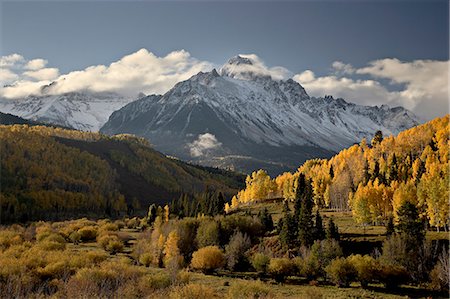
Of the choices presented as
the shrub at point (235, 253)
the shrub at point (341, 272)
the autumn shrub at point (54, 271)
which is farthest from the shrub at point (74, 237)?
the shrub at point (341, 272)

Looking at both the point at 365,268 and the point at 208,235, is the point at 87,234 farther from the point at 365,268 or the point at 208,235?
the point at 365,268

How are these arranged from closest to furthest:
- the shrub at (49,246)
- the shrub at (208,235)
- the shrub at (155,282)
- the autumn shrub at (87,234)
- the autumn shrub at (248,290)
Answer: the autumn shrub at (248,290)
the shrub at (155,282)
the shrub at (49,246)
the shrub at (208,235)
the autumn shrub at (87,234)

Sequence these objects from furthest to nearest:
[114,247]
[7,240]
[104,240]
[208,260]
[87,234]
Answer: [87,234], [104,240], [114,247], [7,240], [208,260]

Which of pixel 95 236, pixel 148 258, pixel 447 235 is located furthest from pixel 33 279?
pixel 447 235

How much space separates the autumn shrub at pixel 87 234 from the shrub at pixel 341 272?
81068 mm

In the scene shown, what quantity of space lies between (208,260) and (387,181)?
78614 millimetres

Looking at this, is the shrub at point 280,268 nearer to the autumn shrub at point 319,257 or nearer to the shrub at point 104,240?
the autumn shrub at point 319,257

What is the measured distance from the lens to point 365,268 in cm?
7169

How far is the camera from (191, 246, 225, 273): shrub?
84250 mm

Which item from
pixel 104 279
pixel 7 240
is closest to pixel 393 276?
pixel 104 279

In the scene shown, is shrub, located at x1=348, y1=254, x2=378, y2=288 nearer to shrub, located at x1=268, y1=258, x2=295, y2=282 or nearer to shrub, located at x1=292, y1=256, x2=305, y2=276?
shrub, located at x1=292, y1=256, x2=305, y2=276

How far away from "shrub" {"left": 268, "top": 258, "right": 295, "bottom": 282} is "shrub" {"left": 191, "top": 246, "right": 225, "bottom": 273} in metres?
12.2

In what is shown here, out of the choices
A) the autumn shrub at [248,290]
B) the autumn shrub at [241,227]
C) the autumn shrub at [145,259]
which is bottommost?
the autumn shrub at [145,259]

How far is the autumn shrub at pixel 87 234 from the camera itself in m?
124
